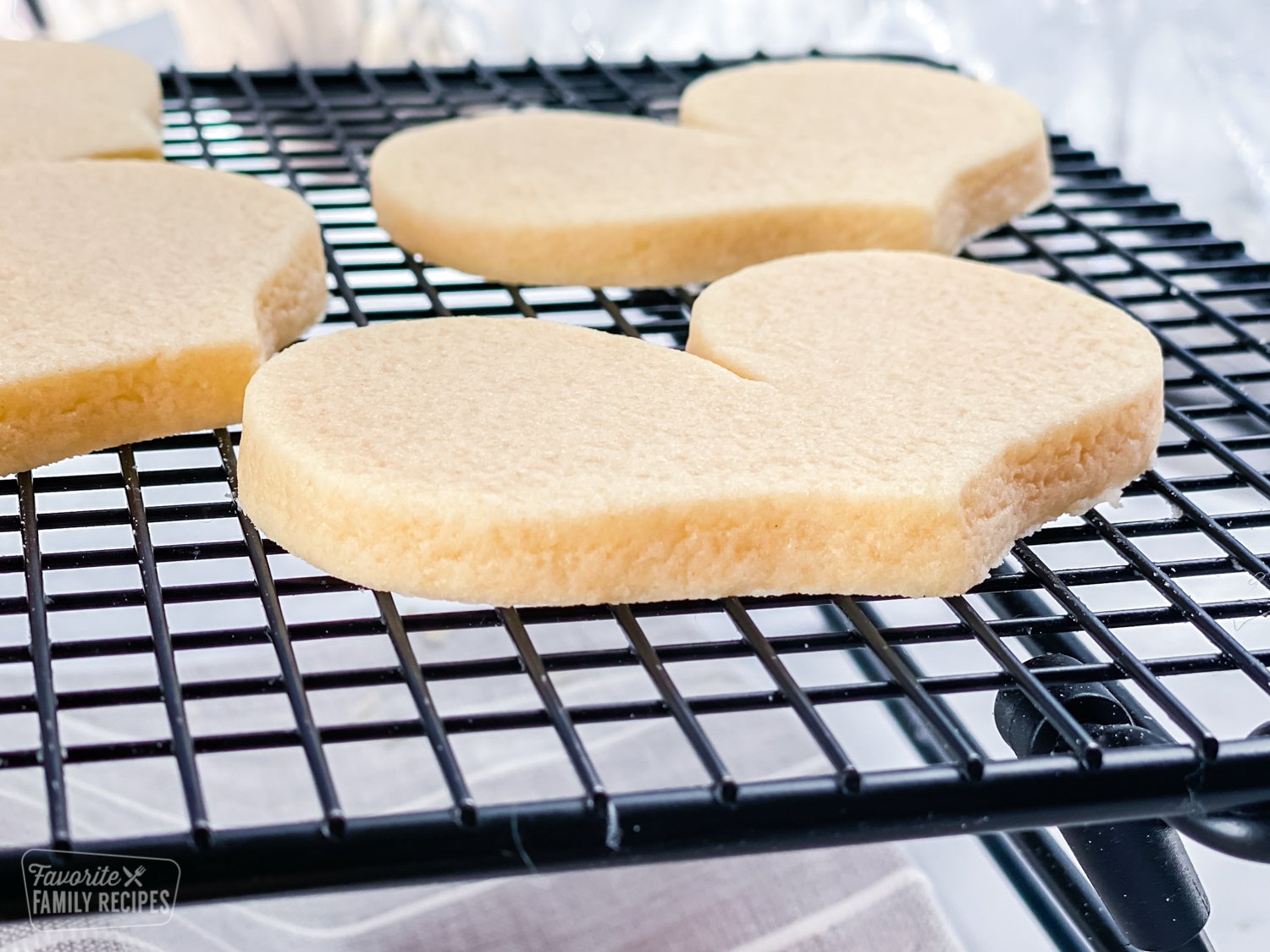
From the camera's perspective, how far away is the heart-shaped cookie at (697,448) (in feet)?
1.95

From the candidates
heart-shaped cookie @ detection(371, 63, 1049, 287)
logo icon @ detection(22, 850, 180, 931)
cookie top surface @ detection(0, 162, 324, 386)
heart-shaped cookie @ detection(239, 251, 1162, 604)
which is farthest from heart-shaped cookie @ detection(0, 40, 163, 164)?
logo icon @ detection(22, 850, 180, 931)

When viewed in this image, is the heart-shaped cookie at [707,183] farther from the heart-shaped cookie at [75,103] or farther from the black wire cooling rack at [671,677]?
the heart-shaped cookie at [75,103]

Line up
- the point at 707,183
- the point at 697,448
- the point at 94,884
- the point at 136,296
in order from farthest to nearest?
1. the point at 707,183
2. the point at 136,296
3. the point at 697,448
4. the point at 94,884

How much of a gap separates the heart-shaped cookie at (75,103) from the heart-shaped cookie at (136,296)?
2.3 inches

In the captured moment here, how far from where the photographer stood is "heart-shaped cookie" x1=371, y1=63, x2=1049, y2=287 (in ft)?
2.96

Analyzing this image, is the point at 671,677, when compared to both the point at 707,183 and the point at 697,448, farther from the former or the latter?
the point at 707,183

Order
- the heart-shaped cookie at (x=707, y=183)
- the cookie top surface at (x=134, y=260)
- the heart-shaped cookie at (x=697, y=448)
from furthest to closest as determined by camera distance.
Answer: the heart-shaped cookie at (x=707, y=183), the cookie top surface at (x=134, y=260), the heart-shaped cookie at (x=697, y=448)

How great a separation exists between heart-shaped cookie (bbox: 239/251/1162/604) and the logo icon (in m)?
0.18

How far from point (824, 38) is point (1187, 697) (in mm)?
918

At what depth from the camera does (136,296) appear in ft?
2.49

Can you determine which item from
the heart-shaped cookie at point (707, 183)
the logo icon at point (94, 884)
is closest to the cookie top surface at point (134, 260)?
the heart-shaped cookie at point (707, 183)

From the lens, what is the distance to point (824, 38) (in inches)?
71.2

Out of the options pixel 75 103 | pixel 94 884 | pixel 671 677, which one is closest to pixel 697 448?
pixel 671 677

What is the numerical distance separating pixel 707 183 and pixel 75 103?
437 millimetres
